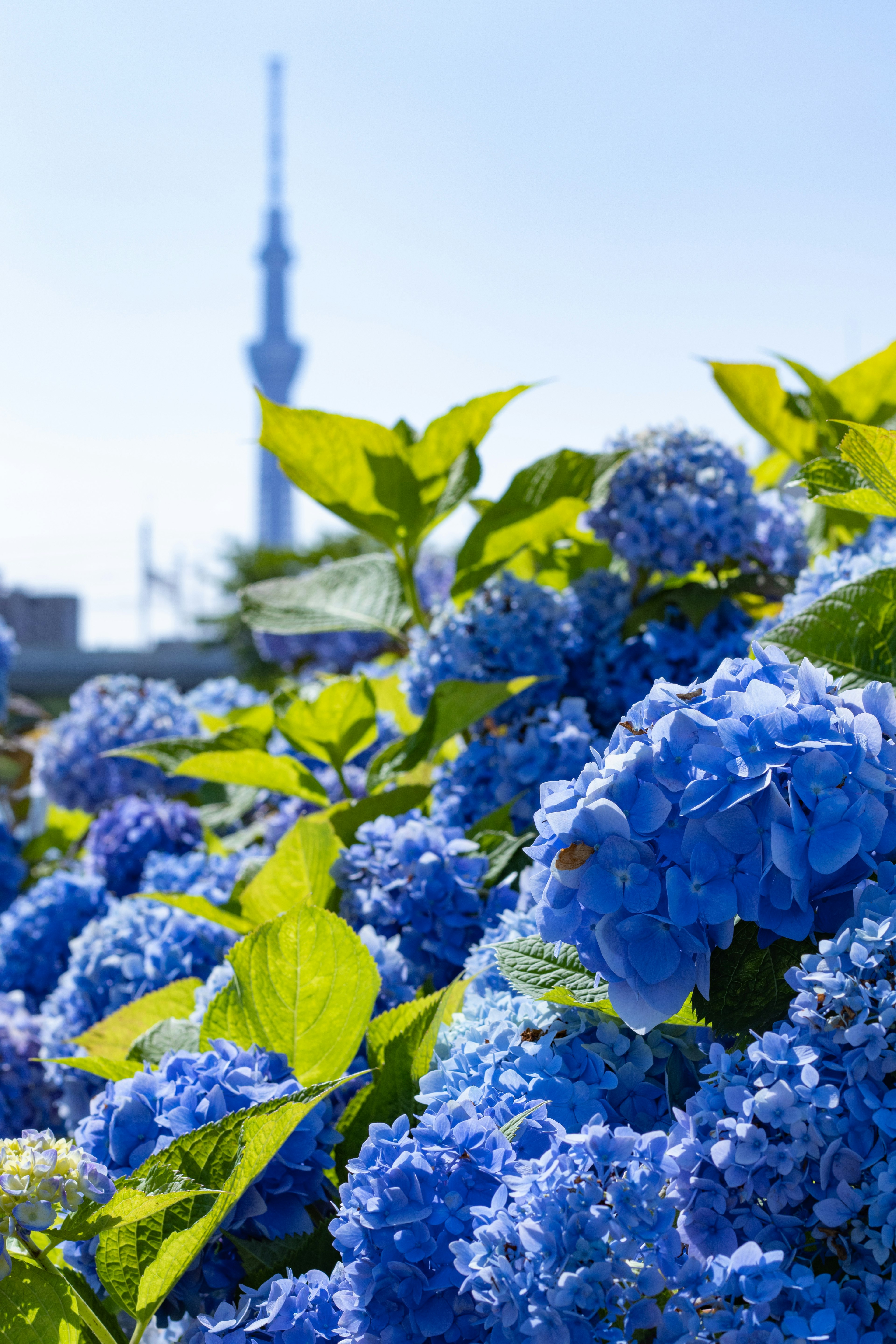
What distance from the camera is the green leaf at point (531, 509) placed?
5.59ft

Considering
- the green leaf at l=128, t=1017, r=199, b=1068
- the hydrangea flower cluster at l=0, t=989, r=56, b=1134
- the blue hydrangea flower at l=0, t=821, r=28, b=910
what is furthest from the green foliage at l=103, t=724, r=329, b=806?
the blue hydrangea flower at l=0, t=821, r=28, b=910

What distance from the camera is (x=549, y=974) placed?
0.88 m

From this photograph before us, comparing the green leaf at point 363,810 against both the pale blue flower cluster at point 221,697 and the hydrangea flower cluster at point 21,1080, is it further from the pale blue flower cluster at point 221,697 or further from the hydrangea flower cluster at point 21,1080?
the pale blue flower cluster at point 221,697

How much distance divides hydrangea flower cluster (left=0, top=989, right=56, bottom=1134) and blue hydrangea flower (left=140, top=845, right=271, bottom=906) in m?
0.31

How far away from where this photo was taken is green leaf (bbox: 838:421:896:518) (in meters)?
1.00

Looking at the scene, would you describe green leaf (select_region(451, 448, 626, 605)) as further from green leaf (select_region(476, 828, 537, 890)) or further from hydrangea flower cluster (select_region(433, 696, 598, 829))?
green leaf (select_region(476, 828, 537, 890))

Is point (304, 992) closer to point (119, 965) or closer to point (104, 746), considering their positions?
point (119, 965)

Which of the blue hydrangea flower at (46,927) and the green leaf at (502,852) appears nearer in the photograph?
the green leaf at (502,852)

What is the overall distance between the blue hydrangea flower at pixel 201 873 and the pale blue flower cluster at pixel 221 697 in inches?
33.6

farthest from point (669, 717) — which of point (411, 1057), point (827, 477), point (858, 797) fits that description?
point (827, 477)

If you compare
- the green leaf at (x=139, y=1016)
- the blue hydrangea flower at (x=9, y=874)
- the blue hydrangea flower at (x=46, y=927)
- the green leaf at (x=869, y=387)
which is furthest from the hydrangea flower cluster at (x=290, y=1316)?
the blue hydrangea flower at (x=9, y=874)

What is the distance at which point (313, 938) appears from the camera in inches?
41.9

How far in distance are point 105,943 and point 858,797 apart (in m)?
1.23

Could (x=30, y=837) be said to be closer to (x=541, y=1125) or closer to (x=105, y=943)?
(x=105, y=943)
